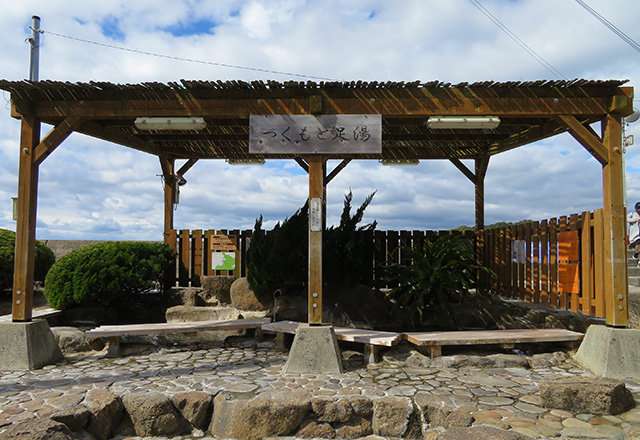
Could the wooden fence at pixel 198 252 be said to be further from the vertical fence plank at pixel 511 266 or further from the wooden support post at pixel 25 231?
the wooden support post at pixel 25 231

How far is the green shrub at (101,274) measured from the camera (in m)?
8.66

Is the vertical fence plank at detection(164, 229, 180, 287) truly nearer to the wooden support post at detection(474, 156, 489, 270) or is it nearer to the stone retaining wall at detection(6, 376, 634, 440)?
the stone retaining wall at detection(6, 376, 634, 440)

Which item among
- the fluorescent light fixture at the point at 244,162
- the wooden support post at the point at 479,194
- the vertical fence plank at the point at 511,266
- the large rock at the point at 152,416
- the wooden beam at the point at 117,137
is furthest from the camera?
the wooden support post at the point at 479,194

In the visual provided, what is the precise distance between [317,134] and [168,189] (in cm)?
562

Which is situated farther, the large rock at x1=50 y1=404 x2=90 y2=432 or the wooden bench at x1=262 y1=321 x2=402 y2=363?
the wooden bench at x1=262 y1=321 x2=402 y2=363

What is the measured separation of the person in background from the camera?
11977mm

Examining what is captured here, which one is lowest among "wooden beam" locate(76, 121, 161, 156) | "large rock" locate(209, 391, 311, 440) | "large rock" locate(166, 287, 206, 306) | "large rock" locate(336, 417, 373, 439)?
"large rock" locate(336, 417, 373, 439)

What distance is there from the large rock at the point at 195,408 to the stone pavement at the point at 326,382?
4.7 inches

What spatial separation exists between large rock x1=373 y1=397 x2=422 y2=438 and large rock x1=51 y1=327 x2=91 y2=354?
4541 mm

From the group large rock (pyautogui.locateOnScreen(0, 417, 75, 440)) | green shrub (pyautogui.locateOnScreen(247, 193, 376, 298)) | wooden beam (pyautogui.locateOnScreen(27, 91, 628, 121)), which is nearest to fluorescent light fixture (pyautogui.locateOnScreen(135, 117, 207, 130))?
wooden beam (pyautogui.locateOnScreen(27, 91, 628, 121))

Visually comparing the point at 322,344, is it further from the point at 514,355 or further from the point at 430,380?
the point at 514,355

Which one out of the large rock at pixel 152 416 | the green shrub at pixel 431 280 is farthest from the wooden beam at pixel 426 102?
the large rock at pixel 152 416

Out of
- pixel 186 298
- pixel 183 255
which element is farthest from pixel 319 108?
pixel 183 255

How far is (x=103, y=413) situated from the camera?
425cm
